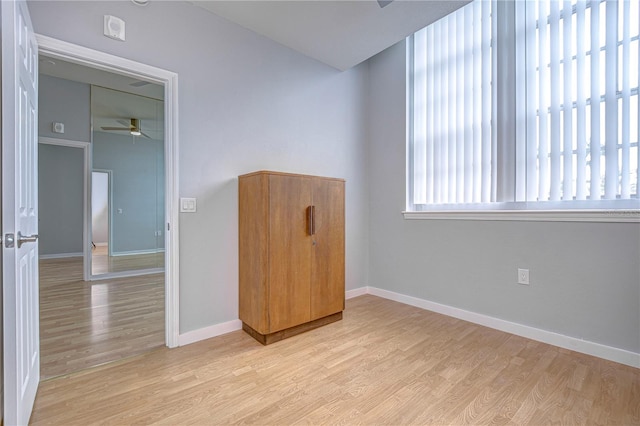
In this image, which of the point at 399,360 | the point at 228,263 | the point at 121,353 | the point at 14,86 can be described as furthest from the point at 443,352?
the point at 14,86

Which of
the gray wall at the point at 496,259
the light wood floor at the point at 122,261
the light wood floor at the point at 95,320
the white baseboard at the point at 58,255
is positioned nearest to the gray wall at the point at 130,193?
the light wood floor at the point at 122,261

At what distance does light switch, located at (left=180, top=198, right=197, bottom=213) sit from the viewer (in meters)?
2.27

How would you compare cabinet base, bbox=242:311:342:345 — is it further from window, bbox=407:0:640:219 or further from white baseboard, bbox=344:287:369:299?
window, bbox=407:0:640:219

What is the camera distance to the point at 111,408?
4.97ft

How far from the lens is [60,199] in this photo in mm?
6090

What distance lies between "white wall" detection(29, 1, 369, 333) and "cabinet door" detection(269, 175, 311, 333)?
503mm

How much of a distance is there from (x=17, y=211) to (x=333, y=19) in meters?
2.50

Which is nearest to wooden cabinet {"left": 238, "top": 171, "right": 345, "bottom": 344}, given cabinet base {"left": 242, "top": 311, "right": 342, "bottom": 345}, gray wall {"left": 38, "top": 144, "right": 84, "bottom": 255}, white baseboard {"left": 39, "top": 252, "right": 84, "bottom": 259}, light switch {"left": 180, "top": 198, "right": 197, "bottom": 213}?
cabinet base {"left": 242, "top": 311, "right": 342, "bottom": 345}

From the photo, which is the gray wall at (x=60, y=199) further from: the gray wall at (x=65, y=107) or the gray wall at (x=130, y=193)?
the gray wall at (x=65, y=107)

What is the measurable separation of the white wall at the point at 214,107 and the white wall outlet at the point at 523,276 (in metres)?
2.14

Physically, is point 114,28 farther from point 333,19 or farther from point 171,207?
point 333,19

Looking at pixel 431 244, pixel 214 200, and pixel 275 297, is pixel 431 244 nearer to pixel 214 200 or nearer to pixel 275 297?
pixel 275 297

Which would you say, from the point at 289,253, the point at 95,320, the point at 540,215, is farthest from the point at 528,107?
the point at 95,320

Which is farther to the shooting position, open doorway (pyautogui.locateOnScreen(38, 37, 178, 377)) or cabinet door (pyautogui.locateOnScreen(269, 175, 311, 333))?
cabinet door (pyautogui.locateOnScreen(269, 175, 311, 333))
